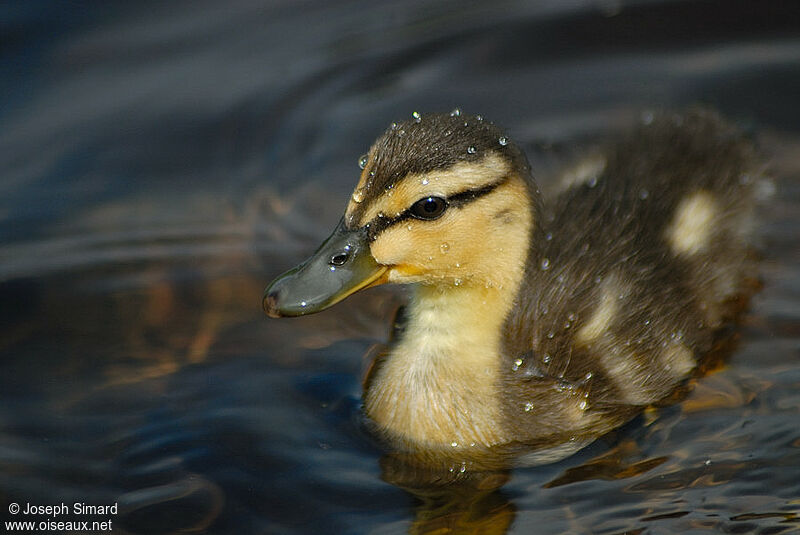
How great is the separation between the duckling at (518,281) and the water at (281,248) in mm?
152

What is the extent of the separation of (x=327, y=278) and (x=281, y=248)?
4.51ft

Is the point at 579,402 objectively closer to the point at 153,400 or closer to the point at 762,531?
the point at 762,531

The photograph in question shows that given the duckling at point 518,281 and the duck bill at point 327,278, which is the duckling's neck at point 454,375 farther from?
the duck bill at point 327,278

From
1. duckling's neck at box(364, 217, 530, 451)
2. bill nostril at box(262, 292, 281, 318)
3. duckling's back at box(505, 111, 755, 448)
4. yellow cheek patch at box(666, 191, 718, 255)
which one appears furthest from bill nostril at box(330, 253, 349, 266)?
yellow cheek patch at box(666, 191, 718, 255)

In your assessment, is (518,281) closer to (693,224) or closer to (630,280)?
(630,280)

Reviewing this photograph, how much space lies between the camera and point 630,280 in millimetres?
4059

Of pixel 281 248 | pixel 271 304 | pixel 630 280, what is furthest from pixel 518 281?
pixel 281 248

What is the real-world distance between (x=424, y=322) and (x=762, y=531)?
48.1 inches

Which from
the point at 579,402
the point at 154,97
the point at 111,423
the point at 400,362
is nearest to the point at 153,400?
the point at 111,423

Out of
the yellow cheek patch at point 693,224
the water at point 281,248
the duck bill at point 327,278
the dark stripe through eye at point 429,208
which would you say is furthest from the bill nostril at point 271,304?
the yellow cheek patch at point 693,224

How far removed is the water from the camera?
3.71 metres

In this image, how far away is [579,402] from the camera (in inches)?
153

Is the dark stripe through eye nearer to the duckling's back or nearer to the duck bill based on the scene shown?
the duck bill

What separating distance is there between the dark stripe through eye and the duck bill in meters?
0.04
